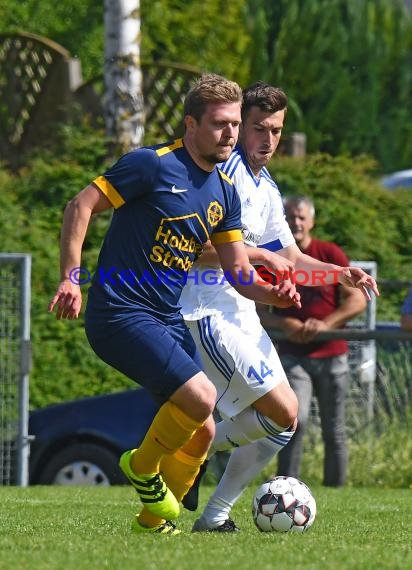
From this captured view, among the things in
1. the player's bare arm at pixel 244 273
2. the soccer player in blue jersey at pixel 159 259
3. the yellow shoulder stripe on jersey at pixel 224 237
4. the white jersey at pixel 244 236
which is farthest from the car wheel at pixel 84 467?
the yellow shoulder stripe on jersey at pixel 224 237

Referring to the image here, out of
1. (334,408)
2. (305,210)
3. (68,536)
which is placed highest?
(305,210)

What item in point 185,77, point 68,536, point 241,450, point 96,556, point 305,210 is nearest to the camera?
point 96,556

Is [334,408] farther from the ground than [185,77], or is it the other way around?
[185,77]

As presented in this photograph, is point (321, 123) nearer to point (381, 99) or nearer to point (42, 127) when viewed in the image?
point (381, 99)

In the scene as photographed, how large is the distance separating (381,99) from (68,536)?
21720 mm

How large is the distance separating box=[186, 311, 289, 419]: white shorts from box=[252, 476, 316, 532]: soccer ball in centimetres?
49

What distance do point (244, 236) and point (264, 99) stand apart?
0.76 meters

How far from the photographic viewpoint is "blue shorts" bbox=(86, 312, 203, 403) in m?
6.77

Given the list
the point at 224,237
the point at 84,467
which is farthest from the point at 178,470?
the point at 84,467

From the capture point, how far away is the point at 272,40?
1067 inches

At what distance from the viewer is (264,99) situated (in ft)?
25.6

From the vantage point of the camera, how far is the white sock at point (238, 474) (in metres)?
7.54

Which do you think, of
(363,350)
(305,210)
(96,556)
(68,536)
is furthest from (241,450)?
(363,350)

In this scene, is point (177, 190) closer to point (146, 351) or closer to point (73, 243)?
point (73, 243)
